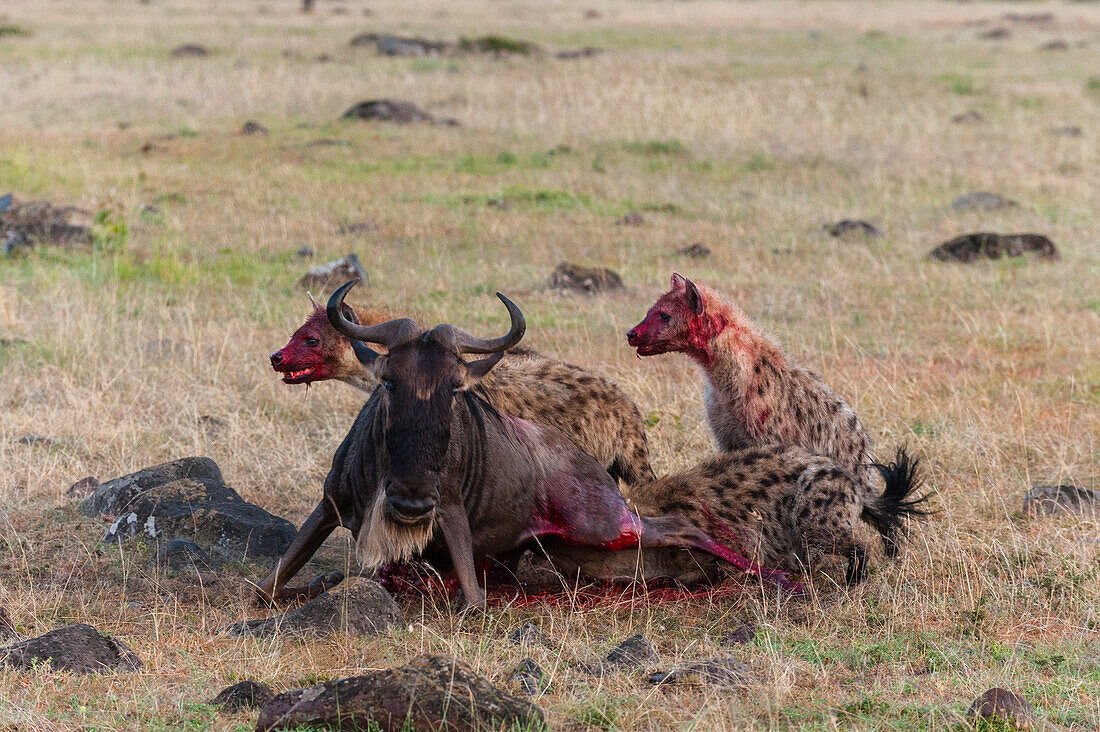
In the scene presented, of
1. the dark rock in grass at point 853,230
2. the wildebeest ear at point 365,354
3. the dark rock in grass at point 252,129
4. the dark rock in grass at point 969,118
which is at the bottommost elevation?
the dark rock in grass at point 853,230

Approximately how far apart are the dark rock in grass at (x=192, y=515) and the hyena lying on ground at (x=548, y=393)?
2.80 feet

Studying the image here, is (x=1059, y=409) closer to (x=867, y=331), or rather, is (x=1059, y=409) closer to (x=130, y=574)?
(x=867, y=331)

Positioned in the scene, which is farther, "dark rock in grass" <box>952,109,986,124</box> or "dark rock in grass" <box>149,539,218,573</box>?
"dark rock in grass" <box>952,109,986,124</box>

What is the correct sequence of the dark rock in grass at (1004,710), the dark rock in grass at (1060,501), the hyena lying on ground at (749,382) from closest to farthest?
the dark rock in grass at (1004,710)
the dark rock in grass at (1060,501)
the hyena lying on ground at (749,382)

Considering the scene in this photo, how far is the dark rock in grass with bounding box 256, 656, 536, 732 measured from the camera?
4.11 m

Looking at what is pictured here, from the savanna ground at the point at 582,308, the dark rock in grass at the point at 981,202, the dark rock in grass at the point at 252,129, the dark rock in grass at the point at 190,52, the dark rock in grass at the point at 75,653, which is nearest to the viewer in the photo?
the dark rock in grass at the point at 75,653

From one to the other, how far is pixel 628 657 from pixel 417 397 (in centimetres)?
150

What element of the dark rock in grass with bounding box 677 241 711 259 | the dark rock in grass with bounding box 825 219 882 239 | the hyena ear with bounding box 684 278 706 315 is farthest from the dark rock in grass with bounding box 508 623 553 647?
the dark rock in grass with bounding box 825 219 882 239

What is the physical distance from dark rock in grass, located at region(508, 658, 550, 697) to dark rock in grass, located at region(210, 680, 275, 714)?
0.98 metres

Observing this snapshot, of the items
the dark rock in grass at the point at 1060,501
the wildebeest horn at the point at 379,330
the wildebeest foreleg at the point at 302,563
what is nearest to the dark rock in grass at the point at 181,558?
the wildebeest foreleg at the point at 302,563

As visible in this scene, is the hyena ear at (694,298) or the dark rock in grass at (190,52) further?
the dark rock in grass at (190,52)

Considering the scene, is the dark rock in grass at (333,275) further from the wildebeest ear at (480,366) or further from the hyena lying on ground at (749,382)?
the wildebeest ear at (480,366)

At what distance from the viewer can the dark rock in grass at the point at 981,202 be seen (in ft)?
55.1

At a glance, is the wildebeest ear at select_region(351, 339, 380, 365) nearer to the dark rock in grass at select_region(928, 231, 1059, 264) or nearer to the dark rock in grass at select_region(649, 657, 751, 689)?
the dark rock in grass at select_region(649, 657, 751, 689)
